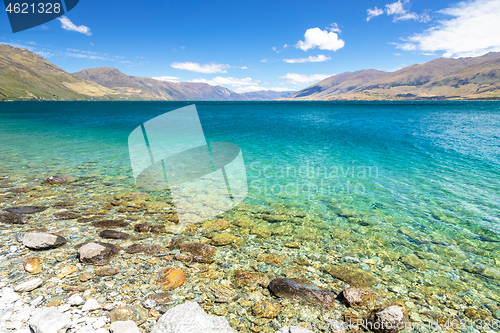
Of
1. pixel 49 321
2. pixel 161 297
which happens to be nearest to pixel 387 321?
pixel 161 297

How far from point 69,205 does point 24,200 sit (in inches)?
107

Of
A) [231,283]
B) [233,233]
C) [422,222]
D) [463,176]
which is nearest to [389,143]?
[463,176]

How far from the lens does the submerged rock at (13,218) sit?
10.1 metres

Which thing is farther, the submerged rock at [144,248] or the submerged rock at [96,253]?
the submerged rock at [144,248]

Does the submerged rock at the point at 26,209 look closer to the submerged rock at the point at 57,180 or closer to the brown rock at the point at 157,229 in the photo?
the submerged rock at the point at 57,180

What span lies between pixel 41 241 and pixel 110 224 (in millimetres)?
2543

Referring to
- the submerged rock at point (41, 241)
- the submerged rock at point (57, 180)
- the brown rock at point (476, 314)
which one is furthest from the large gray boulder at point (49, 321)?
the submerged rock at point (57, 180)

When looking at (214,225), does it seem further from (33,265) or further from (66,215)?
(66,215)

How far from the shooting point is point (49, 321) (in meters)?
4.90

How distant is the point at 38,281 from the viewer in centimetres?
640

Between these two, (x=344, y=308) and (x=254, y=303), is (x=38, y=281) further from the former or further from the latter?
(x=344, y=308)

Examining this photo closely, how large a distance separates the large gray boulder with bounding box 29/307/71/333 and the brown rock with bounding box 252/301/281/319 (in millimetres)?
4007

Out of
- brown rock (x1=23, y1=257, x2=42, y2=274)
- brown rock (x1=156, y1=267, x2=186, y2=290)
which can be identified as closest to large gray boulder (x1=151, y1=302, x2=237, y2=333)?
brown rock (x1=156, y1=267, x2=186, y2=290)

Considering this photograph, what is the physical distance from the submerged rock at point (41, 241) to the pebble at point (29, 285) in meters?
2.00
